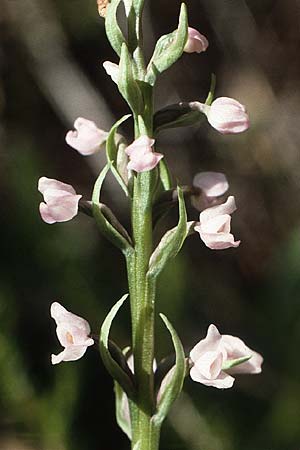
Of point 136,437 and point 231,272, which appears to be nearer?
point 136,437

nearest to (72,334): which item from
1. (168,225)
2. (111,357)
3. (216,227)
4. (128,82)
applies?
(111,357)

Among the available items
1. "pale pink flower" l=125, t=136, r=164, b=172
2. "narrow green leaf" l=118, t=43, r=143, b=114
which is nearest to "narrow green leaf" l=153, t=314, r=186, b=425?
"pale pink flower" l=125, t=136, r=164, b=172

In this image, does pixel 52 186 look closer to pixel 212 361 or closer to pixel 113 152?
pixel 113 152

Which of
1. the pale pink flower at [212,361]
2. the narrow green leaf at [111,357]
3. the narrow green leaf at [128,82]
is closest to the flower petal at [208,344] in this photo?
the pale pink flower at [212,361]

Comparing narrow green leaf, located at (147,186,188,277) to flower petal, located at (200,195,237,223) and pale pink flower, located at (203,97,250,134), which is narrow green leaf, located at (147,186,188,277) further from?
pale pink flower, located at (203,97,250,134)

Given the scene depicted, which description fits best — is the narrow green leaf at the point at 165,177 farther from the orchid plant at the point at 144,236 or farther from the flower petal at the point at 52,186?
the flower petal at the point at 52,186

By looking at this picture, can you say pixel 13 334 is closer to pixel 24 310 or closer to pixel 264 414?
pixel 24 310

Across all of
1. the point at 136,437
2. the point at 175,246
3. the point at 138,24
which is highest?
the point at 138,24

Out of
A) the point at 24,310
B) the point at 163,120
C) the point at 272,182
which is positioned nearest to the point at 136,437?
the point at 163,120
